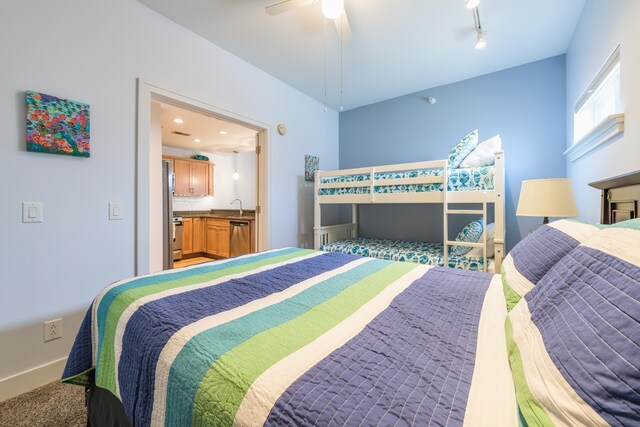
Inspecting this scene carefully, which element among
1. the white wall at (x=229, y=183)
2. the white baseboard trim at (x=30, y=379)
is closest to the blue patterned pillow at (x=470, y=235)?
the white baseboard trim at (x=30, y=379)

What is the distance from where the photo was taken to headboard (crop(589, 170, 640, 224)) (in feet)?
3.58

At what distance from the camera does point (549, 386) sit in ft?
1.50

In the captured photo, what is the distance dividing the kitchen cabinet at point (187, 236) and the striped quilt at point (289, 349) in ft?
14.3

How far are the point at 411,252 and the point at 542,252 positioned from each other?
1.77 metres

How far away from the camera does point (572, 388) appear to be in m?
0.42

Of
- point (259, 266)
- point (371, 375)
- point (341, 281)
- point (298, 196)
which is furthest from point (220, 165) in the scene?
point (371, 375)

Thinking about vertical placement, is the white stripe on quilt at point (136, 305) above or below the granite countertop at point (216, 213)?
below

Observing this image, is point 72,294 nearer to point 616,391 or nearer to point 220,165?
point 616,391

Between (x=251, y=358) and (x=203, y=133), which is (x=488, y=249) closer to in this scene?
(x=251, y=358)

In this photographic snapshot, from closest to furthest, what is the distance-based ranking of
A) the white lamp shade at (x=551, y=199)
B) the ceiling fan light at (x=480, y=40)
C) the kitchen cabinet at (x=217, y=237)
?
1. the white lamp shade at (x=551, y=199)
2. the ceiling fan light at (x=480, y=40)
3. the kitchen cabinet at (x=217, y=237)

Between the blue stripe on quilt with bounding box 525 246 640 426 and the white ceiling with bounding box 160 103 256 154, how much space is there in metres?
3.65

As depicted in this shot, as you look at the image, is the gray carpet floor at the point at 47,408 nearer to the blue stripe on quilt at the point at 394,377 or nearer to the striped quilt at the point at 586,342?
the blue stripe on quilt at the point at 394,377

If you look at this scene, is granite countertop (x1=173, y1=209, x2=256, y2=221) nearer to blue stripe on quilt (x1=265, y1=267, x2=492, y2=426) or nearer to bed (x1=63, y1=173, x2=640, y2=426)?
bed (x1=63, y1=173, x2=640, y2=426)

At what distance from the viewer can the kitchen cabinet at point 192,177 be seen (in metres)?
5.50
